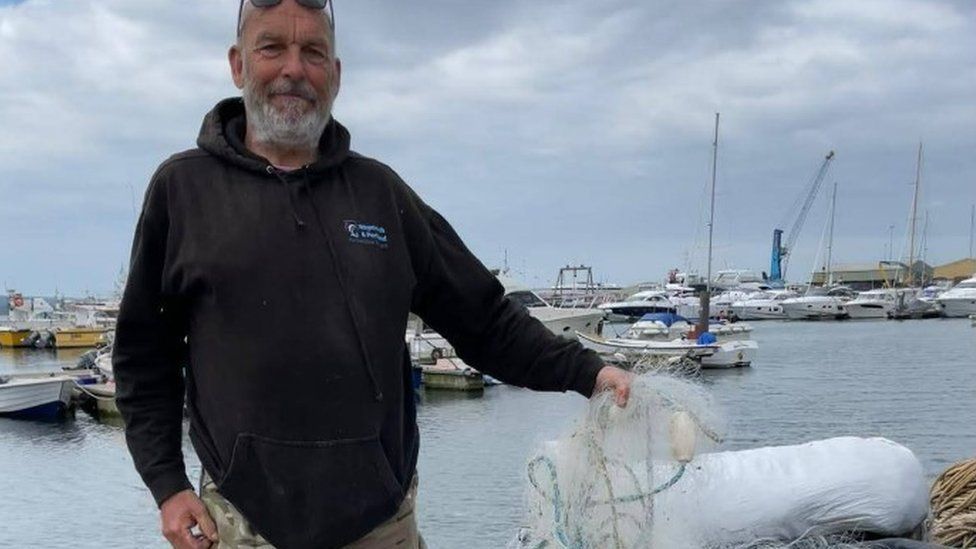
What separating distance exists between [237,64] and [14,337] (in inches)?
2703

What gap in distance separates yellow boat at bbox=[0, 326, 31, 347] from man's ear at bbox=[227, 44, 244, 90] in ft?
221

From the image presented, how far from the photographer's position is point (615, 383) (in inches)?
102

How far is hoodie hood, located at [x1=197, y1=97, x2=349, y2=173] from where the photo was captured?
7.10 ft

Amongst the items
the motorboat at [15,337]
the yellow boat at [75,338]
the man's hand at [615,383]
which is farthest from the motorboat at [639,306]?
the man's hand at [615,383]

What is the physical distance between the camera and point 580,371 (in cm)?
258

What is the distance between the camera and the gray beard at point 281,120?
2.18 m

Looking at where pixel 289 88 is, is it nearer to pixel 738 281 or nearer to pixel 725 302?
pixel 725 302

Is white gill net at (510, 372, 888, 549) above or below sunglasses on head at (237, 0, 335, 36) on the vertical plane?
below

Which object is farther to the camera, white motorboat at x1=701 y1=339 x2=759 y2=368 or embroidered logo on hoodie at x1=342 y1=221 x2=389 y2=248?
white motorboat at x1=701 y1=339 x2=759 y2=368

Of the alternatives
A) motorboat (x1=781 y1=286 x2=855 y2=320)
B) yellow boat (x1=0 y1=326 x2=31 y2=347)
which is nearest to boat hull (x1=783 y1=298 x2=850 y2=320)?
motorboat (x1=781 y1=286 x2=855 y2=320)

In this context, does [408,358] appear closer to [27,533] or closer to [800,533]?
[800,533]

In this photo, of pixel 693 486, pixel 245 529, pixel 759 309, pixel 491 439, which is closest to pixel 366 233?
pixel 245 529

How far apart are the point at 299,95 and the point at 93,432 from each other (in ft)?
82.4

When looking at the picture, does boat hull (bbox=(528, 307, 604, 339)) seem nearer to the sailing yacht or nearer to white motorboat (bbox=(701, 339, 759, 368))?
white motorboat (bbox=(701, 339, 759, 368))
